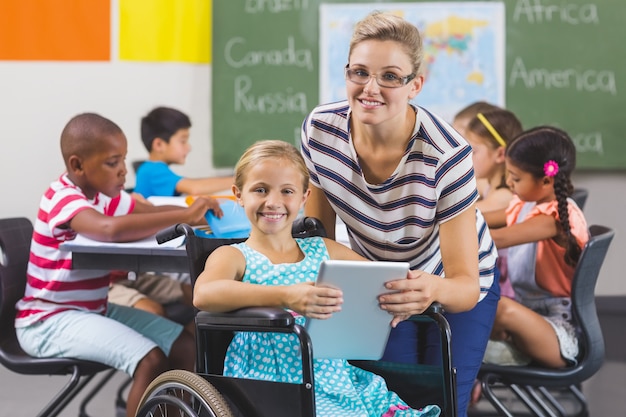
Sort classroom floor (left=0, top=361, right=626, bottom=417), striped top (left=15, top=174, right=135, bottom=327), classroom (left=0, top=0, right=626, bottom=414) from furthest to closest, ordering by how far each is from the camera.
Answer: classroom (left=0, top=0, right=626, bottom=414) < classroom floor (left=0, top=361, right=626, bottom=417) < striped top (left=15, top=174, right=135, bottom=327)

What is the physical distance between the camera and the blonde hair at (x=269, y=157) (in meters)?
1.84

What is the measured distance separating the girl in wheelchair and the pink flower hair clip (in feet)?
3.36

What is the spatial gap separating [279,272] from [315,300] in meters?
0.25

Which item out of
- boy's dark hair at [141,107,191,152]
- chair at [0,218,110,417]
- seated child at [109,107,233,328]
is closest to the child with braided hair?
chair at [0,218,110,417]

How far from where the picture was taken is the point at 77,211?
2461 millimetres

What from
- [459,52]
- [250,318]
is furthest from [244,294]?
[459,52]

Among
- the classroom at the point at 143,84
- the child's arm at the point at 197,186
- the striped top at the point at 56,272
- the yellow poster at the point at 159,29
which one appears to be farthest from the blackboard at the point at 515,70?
the striped top at the point at 56,272

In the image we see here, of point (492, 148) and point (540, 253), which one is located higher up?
point (492, 148)

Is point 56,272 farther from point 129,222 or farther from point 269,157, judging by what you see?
point 269,157

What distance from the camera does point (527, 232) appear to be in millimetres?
2561

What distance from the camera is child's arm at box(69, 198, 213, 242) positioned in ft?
8.00

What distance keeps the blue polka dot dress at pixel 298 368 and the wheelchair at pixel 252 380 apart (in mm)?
59

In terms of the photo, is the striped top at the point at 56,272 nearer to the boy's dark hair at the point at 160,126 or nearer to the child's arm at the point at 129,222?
the child's arm at the point at 129,222

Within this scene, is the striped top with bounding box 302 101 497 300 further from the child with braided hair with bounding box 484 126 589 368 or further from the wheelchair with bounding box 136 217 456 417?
the child with braided hair with bounding box 484 126 589 368
